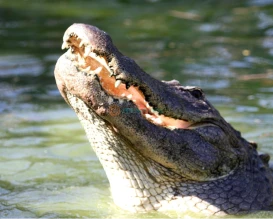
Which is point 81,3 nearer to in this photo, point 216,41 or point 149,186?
point 216,41

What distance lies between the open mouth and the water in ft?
2.39

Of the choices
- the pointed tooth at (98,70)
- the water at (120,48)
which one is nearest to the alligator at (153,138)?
the pointed tooth at (98,70)

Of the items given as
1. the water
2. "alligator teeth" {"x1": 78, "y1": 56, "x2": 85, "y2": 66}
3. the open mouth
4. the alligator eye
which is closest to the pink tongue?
the open mouth

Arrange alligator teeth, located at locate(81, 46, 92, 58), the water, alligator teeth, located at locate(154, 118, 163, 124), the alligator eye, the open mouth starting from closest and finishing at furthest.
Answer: alligator teeth, located at locate(81, 46, 92, 58) < the open mouth < alligator teeth, located at locate(154, 118, 163, 124) < the alligator eye < the water

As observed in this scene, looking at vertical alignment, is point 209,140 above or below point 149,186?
above

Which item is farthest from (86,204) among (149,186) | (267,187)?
(267,187)

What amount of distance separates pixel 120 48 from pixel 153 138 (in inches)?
273

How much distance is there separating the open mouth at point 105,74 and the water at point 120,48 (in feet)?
2.39

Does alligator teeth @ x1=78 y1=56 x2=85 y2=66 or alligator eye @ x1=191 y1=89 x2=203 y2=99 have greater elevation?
alligator teeth @ x1=78 y1=56 x2=85 y2=66

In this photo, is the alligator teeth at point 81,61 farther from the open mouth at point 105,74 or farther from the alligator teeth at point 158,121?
the alligator teeth at point 158,121

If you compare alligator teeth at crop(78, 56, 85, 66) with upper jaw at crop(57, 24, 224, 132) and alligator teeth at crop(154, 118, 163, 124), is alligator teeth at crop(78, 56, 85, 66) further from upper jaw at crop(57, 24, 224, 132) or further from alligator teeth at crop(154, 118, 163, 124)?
alligator teeth at crop(154, 118, 163, 124)

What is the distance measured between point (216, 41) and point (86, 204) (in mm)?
7052

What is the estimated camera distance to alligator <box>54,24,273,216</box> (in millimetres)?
3947

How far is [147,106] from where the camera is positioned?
174 inches
